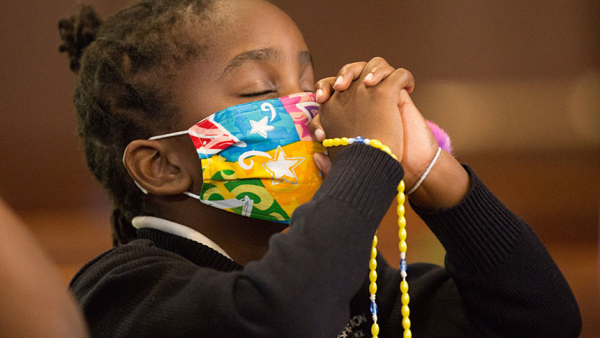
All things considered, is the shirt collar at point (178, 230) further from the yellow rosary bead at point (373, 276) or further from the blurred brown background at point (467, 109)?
the blurred brown background at point (467, 109)

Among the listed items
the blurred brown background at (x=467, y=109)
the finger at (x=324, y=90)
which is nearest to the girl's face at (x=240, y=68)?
the finger at (x=324, y=90)

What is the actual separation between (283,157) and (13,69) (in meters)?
1.62

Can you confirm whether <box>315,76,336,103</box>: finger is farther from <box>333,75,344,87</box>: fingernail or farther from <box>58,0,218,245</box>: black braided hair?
<box>58,0,218,245</box>: black braided hair

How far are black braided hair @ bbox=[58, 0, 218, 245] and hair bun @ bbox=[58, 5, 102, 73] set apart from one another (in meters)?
0.03

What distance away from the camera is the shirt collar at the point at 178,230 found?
3.53ft

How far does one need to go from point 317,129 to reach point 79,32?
2.27 feet

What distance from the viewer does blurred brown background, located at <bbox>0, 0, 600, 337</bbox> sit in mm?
2266

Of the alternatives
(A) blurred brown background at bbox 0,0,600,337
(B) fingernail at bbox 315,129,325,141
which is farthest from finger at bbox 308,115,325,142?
(A) blurred brown background at bbox 0,0,600,337

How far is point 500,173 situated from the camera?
99.8 inches

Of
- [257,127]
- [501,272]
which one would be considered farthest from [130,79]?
[501,272]

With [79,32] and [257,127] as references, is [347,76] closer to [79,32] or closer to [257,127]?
[257,127]

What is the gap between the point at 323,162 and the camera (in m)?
1.01

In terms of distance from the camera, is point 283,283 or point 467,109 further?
point 467,109

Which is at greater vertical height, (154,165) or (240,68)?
(240,68)
